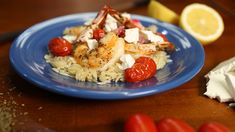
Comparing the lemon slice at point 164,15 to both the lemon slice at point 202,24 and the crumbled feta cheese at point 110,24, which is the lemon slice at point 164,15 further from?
the crumbled feta cheese at point 110,24

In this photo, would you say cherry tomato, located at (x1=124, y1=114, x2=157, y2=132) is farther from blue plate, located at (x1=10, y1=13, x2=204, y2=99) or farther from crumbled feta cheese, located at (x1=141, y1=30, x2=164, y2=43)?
crumbled feta cheese, located at (x1=141, y1=30, x2=164, y2=43)

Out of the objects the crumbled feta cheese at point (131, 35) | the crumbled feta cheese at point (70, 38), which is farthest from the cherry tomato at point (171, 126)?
the crumbled feta cheese at point (70, 38)

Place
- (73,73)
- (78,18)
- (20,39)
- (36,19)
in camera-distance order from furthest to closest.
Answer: (36,19), (78,18), (20,39), (73,73)

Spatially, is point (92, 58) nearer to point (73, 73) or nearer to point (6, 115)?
point (73, 73)

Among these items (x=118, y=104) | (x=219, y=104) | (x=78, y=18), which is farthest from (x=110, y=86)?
(x=78, y=18)

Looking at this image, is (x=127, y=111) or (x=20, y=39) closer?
(x=127, y=111)

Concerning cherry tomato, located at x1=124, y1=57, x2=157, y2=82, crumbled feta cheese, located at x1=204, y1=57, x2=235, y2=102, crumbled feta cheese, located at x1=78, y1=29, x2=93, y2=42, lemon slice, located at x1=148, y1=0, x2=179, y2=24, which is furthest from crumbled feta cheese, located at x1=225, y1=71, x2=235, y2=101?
lemon slice, located at x1=148, y1=0, x2=179, y2=24

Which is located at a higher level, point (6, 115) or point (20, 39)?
point (20, 39)
